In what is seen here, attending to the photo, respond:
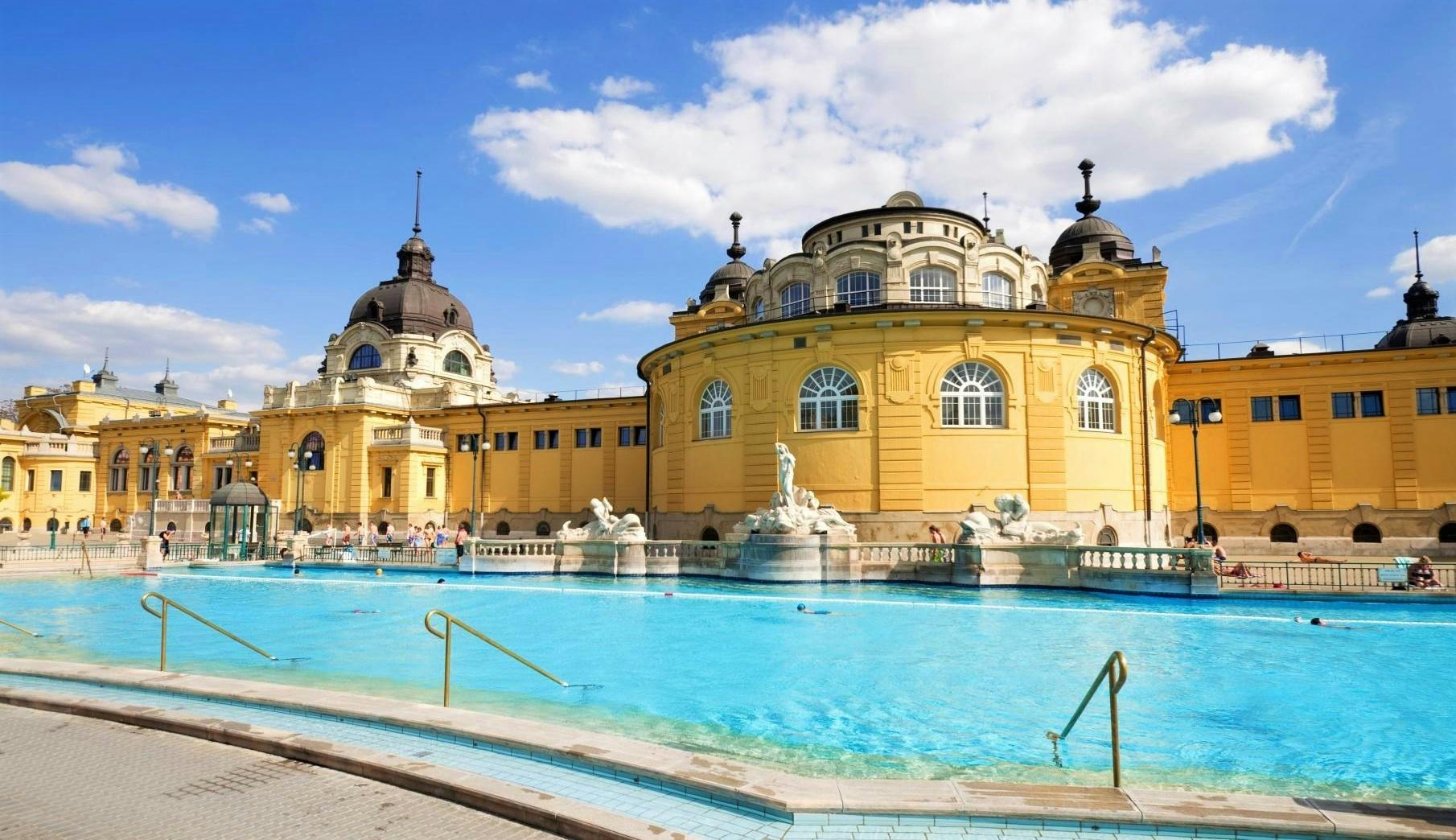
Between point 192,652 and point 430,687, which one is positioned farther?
point 192,652

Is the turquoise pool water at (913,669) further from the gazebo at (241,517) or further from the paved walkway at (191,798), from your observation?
the gazebo at (241,517)

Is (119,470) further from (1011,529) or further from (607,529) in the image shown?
(1011,529)

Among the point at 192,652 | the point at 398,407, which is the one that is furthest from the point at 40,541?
the point at 192,652

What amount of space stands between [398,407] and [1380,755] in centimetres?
4945

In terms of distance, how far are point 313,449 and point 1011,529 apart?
136ft

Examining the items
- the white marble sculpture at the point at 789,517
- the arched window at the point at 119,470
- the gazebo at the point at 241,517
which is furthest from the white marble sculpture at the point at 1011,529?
the arched window at the point at 119,470

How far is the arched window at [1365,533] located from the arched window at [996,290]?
637 inches

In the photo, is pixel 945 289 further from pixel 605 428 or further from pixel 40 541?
pixel 40 541

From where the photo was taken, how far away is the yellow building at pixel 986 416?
29.1 metres

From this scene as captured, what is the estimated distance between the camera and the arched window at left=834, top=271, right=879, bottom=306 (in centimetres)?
3266

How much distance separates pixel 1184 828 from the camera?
5.40 m

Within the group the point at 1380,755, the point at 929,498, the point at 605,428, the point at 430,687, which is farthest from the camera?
the point at 605,428

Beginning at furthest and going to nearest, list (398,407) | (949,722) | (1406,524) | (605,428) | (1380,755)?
(398,407) < (605,428) < (1406,524) < (949,722) < (1380,755)

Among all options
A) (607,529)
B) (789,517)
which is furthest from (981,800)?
(607,529)
